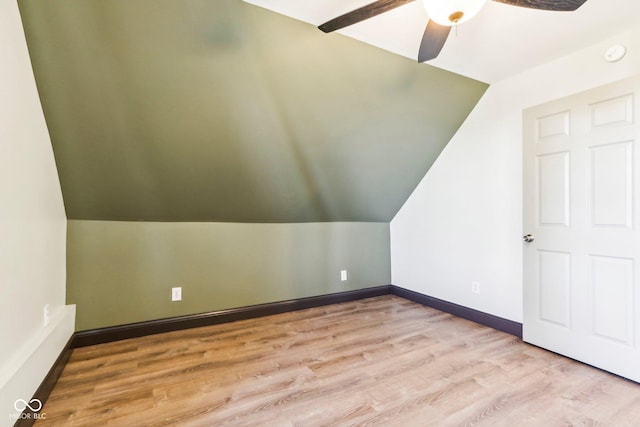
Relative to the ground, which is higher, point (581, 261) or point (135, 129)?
point (135, 129)

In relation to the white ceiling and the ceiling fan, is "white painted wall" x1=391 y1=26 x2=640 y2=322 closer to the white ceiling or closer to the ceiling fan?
the white ceiling

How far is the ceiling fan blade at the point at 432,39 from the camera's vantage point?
1398 millimetres

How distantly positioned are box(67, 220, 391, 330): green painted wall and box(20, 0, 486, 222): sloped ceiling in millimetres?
156

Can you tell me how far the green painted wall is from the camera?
243 cm

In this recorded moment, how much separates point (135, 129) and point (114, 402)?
1.64 metres

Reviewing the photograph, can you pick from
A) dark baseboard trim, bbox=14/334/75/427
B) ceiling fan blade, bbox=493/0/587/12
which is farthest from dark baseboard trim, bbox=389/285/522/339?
dark baseboard trim, bbox=14/334/75/427

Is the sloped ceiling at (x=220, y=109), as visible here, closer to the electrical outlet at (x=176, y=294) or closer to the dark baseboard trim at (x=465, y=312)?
the electrical outlet at (x=176, y=294)

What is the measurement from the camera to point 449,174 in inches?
122

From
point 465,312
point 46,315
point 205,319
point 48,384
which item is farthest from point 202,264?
point 465,312

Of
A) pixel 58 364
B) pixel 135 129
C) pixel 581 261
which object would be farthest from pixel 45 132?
pixel 581 261

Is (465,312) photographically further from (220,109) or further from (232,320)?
(220,109)

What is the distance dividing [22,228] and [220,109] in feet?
4.13

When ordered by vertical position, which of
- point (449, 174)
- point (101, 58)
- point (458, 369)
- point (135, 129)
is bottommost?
point (458, 369)

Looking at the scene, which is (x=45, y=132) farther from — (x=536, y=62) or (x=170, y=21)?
(x=536, y=62)
